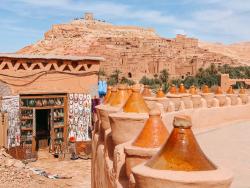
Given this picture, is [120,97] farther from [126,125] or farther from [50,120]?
[50,120]

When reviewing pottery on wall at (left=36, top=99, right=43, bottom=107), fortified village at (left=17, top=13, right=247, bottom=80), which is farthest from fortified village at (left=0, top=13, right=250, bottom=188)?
fortified village at (left=17, top=13, right=247, bottom=80)

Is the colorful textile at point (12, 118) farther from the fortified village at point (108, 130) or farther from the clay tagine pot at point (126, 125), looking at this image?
the clay tagine pot at point (126, 125)

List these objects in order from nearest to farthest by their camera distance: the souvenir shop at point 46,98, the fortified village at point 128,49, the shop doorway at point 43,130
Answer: the souvenir shop at point 46,98
the shop doorway at point 43,130
the fortified village at point 128,49

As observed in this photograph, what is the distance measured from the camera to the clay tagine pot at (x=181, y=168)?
2.81 metres

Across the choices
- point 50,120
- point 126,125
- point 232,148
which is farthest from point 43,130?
point 126,125

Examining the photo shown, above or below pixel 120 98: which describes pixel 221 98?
below

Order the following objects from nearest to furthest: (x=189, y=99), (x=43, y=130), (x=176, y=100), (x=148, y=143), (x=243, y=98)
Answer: (x=148, y=143) → (x=176, y=100) → (x=189, y=99) → (x=243, y=98) → (x=43, y=130)

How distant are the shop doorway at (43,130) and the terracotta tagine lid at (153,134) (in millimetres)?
12260

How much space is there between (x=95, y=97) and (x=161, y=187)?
1351cm

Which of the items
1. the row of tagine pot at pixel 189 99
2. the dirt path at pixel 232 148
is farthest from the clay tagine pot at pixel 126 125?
the row of tagine pot at pixel 189 99

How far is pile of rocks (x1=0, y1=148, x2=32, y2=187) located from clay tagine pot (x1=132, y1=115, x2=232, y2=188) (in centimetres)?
958

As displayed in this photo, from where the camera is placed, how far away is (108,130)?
6371 millimetres

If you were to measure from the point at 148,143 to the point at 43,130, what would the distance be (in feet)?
47.3

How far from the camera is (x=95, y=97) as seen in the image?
16.3 m
